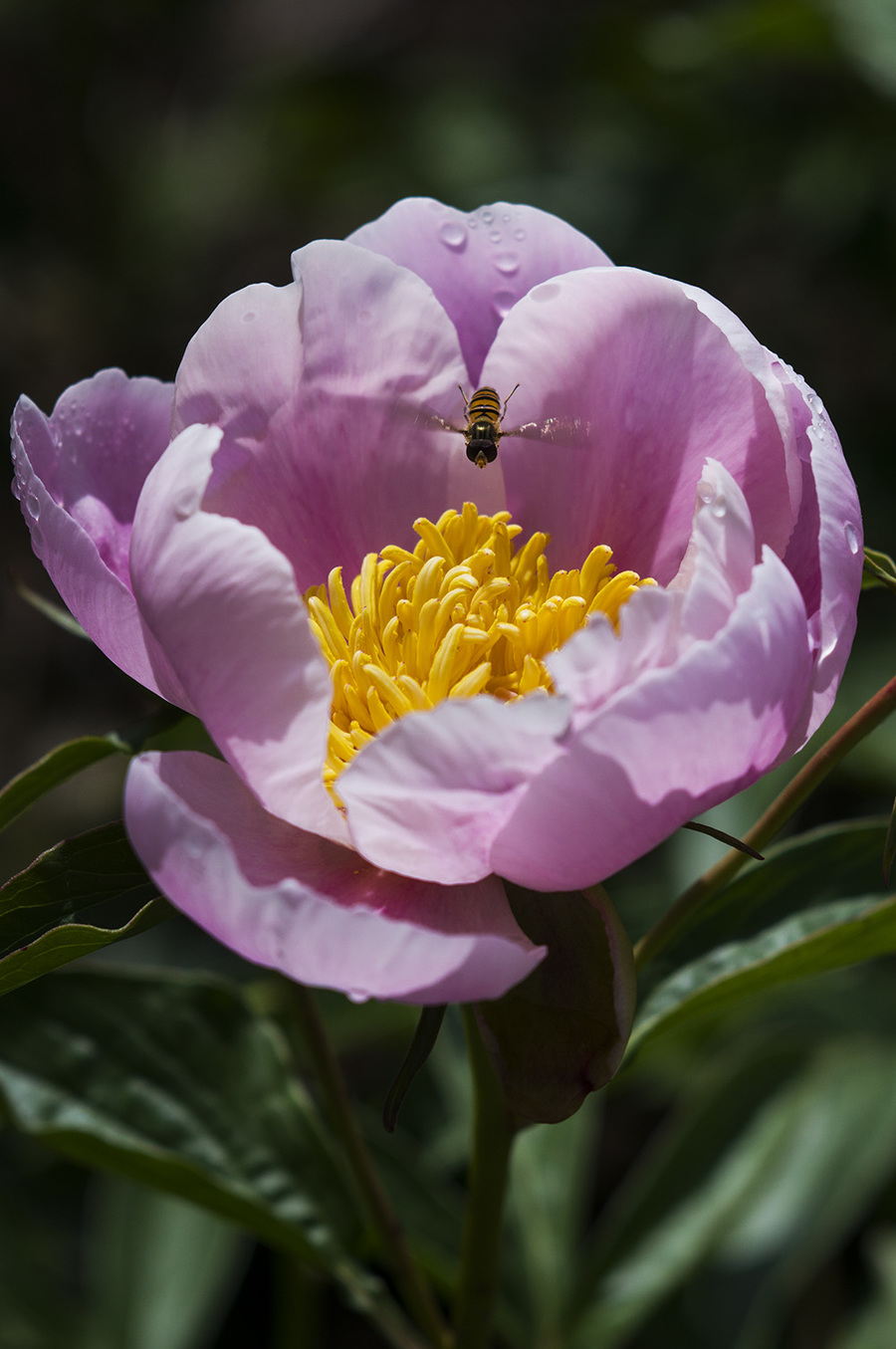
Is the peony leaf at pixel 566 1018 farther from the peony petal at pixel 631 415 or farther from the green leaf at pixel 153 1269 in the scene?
the green leaf at pixel 153 1269

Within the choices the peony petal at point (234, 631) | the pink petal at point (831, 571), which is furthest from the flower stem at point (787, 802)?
the peony petal at point (234, 631)

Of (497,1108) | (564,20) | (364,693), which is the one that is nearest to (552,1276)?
(497,1108)

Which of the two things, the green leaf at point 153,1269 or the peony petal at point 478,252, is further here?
the green leaf at point 153,1269

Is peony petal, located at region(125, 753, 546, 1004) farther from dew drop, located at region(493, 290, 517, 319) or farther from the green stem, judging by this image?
dew drop, located at region(493, 290, 517, 319)

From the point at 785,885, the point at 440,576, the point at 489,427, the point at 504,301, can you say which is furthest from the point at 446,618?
the point at 785,885

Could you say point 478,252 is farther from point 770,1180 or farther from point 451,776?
point 770,1180

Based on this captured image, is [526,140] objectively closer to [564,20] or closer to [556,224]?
[564,20]
